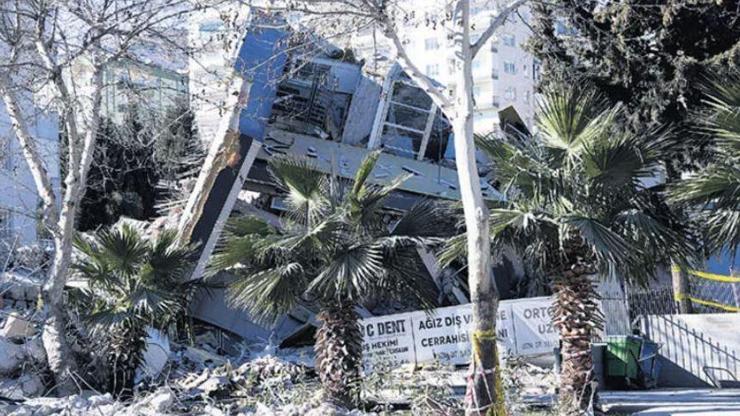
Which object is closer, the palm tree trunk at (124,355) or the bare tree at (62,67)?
the bare tree at (62,67)

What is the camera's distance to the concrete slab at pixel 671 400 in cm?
1262

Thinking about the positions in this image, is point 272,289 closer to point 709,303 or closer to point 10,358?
point 10,358

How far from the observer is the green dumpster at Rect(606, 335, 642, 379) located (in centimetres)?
1541

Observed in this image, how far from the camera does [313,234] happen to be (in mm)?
12453

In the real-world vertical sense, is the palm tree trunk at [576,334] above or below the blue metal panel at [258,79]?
below

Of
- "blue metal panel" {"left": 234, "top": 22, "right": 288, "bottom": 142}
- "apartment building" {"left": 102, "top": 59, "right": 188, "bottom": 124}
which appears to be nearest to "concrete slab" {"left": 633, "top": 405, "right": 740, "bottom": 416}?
"apartment building" {"left": 102, "top": 59, "right": 188, "bottom": 124}

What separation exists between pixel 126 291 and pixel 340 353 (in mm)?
4137

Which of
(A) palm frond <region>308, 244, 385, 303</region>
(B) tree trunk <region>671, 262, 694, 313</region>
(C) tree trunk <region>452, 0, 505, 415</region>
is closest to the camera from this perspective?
(C) tree trunk <region>452, 0, 505, 415</region>

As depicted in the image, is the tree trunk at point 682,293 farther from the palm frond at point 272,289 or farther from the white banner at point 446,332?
the palm frond at point 272,289

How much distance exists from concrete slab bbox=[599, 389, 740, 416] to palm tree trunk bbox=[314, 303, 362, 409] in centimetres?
375

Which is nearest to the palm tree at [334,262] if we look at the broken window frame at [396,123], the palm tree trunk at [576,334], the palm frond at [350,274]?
the palm frond at [350,274]

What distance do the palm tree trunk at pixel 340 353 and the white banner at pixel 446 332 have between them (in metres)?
3.72

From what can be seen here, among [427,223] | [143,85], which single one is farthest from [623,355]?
[143,85]

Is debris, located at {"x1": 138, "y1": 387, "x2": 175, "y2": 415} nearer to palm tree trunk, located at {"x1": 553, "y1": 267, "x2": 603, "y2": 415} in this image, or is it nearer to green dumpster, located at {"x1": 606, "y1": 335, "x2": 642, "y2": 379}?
palm tree trunk, located at {"x1": 553, "y1": 267, "x2": 603, "y2": 415}
